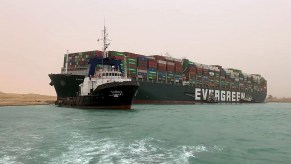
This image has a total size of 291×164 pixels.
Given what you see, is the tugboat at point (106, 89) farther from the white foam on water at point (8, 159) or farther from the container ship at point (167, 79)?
the white foam on water at point (8, 159)

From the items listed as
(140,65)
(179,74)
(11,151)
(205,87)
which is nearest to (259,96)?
(205,87)

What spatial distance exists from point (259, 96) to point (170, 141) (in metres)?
116

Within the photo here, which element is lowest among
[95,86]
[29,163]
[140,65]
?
[29,163]

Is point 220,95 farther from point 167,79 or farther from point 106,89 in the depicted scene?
point 106,89

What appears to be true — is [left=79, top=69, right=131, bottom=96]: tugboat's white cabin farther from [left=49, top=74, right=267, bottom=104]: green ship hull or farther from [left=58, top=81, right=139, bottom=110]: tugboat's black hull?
[left=49, top=74, right=267, bottom=104]: green ship hull

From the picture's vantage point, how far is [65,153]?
1243 cm

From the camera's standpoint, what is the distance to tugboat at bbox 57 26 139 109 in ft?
123

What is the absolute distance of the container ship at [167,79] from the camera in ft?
184

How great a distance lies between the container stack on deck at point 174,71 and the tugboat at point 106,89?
28.7ft

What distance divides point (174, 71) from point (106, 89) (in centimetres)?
4568

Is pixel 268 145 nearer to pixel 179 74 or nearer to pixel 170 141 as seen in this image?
pixel 170 141

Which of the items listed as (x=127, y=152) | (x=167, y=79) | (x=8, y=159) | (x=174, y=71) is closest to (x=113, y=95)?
(x=127, y=152)

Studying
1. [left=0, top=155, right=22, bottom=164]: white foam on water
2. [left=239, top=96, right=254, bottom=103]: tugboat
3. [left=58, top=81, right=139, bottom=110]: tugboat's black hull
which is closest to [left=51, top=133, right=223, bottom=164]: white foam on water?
[left=0, top=155, right=22, bottom=164]: white foam on water

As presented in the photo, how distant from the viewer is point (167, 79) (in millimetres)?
78312
